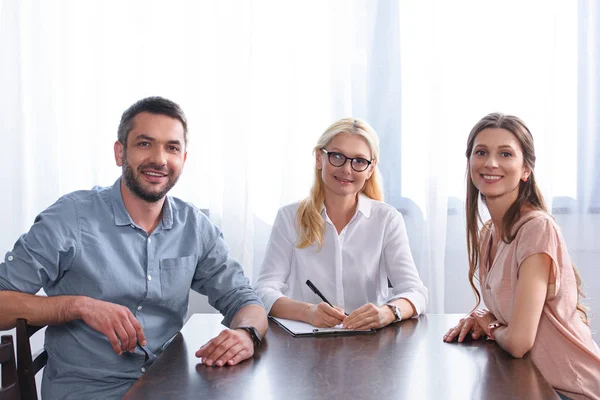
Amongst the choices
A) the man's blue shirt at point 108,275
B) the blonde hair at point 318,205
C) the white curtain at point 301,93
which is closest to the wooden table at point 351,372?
the man's blue shirt at point 108,275

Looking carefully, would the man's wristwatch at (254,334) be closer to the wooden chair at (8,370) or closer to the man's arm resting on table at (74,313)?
the man's arm resting on table at (74,313)

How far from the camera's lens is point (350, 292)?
2256 millimetres

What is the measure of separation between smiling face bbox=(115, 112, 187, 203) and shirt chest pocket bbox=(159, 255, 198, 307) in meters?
0.20

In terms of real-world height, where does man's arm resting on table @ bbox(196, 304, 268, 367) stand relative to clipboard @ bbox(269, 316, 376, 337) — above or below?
above

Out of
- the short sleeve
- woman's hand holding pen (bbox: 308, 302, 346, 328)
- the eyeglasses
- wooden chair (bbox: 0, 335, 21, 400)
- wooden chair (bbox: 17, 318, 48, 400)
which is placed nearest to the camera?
wooden chair (bbox: 0, 335, 21, 400)

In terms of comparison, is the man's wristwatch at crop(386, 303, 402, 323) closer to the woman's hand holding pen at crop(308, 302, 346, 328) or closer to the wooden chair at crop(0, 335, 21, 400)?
the woman's hand holding pen at crop(308, 302, 346, 328)

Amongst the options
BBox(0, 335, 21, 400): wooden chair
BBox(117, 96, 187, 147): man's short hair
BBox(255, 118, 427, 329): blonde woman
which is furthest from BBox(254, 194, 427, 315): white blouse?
BBox(0, 335, 21, 400): wooden chair

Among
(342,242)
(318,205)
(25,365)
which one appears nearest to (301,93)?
(318,205)

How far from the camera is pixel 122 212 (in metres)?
1.89

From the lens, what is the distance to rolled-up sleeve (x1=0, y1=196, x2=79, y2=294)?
66.7 inches

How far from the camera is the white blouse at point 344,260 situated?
2229mm

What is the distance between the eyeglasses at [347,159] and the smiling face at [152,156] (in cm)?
55

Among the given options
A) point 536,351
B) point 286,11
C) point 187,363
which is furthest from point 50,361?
point 286,11

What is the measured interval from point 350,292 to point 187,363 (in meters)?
0.95
